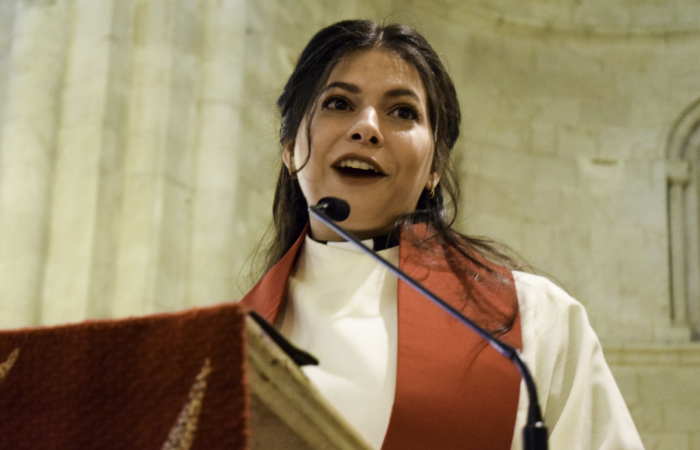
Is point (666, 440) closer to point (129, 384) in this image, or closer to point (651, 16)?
point (651, 16)

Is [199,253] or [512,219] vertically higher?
[199,253]

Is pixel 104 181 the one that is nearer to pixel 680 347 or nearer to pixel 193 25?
pixel 193 25

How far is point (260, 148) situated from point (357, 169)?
8.24 ft

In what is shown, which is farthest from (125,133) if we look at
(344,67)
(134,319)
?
(134,319)

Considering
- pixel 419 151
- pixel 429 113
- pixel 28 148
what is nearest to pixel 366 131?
pixel 419 151

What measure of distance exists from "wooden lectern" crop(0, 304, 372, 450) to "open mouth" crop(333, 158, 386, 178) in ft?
2.90

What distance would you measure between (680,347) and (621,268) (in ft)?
2.24

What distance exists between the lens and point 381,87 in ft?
5.66

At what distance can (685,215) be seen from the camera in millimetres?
5793

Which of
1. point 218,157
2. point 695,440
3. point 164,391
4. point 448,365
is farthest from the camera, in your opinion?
point 695,440

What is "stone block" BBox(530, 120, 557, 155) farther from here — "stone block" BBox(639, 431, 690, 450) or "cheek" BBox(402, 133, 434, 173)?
"cheek" BBox(402, 133, 434, 173)

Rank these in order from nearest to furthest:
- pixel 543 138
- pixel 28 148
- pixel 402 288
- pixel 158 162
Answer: pixel 402 288 → pixel 28 148 → pixel 158 162 → pixel 543 138

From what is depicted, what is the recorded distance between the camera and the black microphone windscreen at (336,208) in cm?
146

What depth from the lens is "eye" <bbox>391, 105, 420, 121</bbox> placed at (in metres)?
1.73
